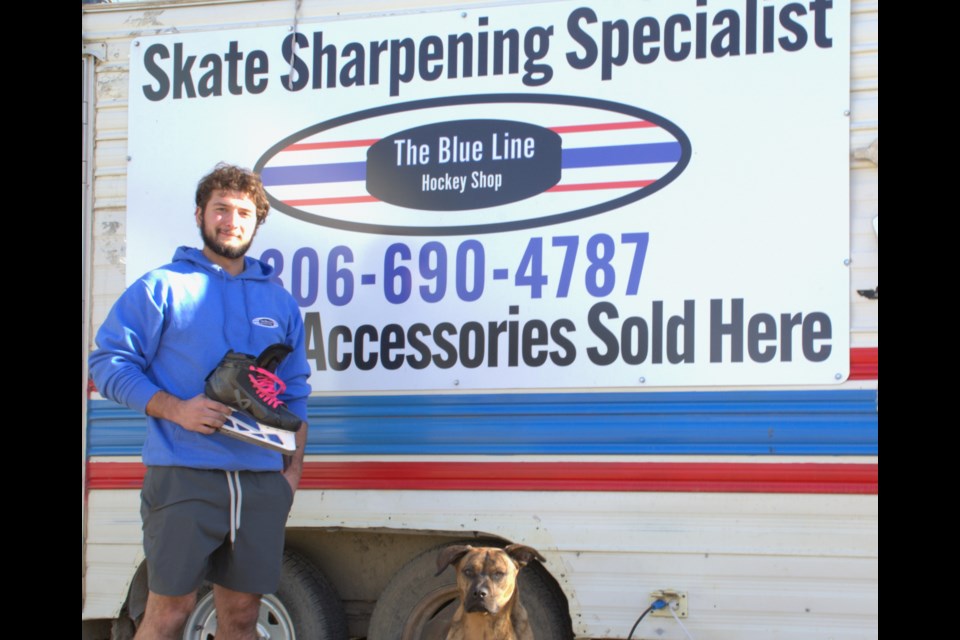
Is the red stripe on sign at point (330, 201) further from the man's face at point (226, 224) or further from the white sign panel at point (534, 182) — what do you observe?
the man's face at point (226, 224)

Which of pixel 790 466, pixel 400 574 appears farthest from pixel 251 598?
pixel 790 466

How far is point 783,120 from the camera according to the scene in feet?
13.5

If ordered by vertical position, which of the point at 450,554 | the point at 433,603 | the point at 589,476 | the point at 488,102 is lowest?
the point at 433,603

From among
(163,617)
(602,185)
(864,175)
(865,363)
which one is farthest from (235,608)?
(864,175)

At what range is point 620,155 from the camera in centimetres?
424

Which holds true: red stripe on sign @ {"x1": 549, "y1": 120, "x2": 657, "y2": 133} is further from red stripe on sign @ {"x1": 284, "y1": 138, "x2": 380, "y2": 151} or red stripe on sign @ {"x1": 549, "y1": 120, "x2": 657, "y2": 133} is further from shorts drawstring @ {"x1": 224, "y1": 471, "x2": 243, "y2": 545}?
shorts drawstring @ {"x1": 224, "y1": 471, "x2": 243, "y2": 545}

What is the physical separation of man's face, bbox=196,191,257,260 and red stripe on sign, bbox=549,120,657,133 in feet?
4.40

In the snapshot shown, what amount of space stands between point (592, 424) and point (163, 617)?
5.87 ft

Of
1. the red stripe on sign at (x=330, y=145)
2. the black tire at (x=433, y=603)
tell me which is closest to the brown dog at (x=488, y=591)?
the black tire at (x=433, y=603)

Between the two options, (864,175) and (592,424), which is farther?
(592,424)

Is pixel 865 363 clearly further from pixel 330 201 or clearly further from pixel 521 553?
pixel 330 201

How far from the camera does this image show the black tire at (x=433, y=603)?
14.1 ft

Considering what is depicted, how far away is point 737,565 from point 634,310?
3.57ft

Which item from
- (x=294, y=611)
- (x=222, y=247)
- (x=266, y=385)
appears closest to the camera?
(x=266, y=385)
